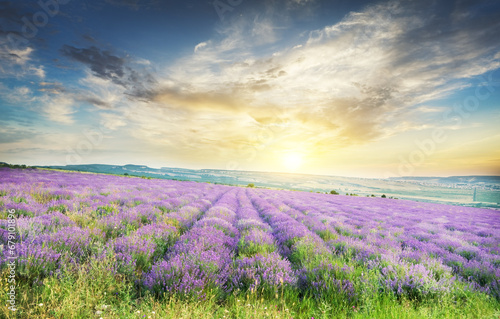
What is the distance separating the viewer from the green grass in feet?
6.22

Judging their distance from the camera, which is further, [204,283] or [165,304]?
[204,283]

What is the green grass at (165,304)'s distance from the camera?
6.22ft

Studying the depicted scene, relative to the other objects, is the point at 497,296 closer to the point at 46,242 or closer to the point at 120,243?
the point at 120,243

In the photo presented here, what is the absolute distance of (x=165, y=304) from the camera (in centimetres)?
214

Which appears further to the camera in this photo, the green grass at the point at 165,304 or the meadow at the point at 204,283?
the meadow at the point at 204,283

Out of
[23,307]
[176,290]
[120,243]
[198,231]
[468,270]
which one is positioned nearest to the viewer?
[23,307]

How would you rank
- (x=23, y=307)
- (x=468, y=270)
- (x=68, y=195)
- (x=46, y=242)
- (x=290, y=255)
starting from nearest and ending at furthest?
(x=23, y=307) → (x=46, y=242) → (x=468, y=270) → (x=290, y=255) → (x=68, y=195)

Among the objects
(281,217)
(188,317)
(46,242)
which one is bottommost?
(281,217)

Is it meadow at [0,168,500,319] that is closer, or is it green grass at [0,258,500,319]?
green grass at [0,258,500,319]

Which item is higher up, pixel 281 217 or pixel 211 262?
pixel 211 262

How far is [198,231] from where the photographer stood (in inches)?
190

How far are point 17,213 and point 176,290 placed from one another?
5.62 metres

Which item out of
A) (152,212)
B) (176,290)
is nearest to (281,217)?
(152,212)

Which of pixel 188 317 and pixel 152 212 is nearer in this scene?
pixel 188 317
